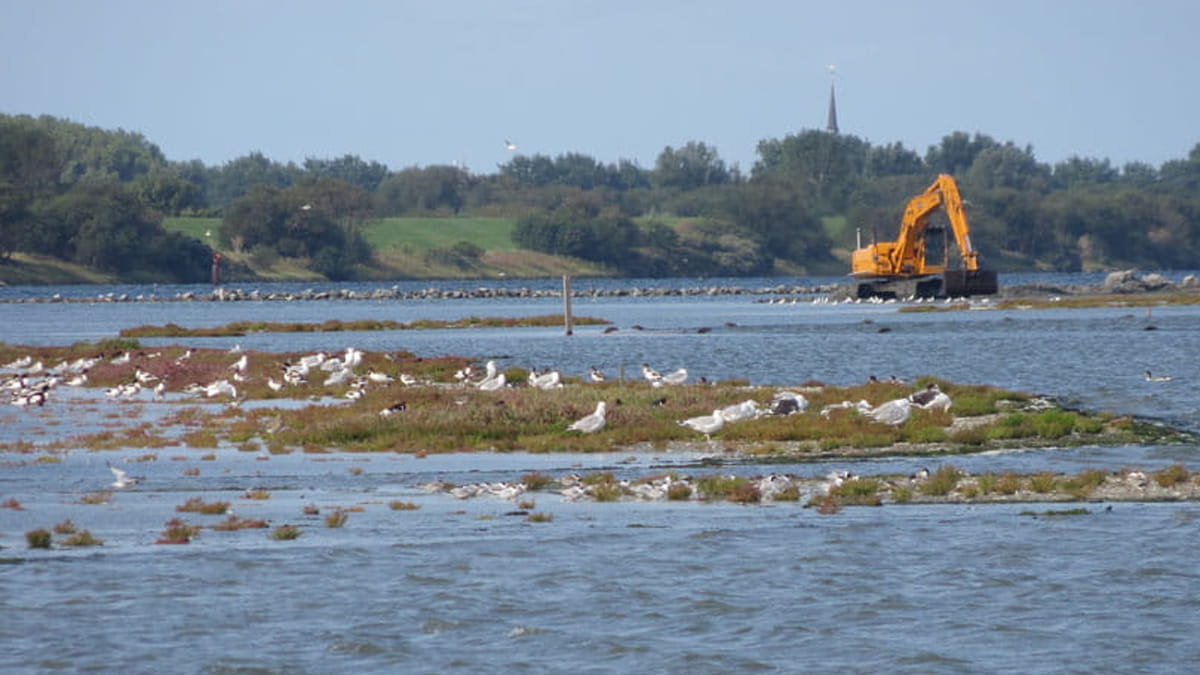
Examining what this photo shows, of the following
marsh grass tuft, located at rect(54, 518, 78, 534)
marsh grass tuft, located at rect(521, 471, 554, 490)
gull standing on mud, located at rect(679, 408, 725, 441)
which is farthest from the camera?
gull standing on mud, located at rect(679, 408, 725, 441)

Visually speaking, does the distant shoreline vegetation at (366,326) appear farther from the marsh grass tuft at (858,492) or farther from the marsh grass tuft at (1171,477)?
the marsh grass tuft at (1171,477)

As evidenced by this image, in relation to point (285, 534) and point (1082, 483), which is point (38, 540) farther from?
point (1082, 483)

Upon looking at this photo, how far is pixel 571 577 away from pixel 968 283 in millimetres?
85757

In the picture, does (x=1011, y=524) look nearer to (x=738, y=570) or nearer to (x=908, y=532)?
(x=908, y=532)

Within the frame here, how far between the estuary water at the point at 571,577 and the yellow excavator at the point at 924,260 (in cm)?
7070

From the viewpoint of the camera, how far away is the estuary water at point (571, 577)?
15734 millimetres

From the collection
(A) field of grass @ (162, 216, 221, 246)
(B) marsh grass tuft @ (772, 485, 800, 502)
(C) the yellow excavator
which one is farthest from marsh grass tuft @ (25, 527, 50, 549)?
(A) field of grass @ (162, 216, 221, 246)

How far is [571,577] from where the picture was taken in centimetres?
1883

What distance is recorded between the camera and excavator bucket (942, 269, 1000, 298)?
101062mm

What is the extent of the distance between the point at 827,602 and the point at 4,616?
27.2ft

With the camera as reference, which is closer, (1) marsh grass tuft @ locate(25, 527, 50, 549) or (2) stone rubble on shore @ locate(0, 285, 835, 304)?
(1) marsh grass tuft @ locate(25, 527, 50, 549)

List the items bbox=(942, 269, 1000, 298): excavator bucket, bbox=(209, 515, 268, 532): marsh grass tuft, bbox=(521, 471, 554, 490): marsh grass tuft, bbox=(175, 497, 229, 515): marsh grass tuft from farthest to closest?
bbox=(942, 269, 1000, 298): excavator bucket → bbox=(521, 471, 554, 490): marsh grass tuft → bbox=(175, 497, 229, 515): marsh grass tuft → bbox=(209, 515, 268, 532): marsh grass tuft

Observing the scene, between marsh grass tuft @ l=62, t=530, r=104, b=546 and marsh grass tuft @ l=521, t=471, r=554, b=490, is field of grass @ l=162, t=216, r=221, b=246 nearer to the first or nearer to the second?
marsh grass tuft @ l=521, t=471, r=554, b=490

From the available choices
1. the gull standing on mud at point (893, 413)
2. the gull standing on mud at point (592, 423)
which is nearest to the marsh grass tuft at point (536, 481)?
the gull standing on mud at point (592, 423)
